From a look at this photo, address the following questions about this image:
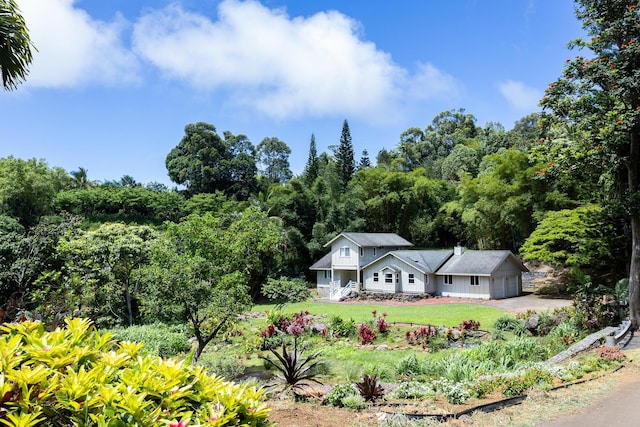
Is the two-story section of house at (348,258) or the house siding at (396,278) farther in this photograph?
the two-story section of house at (348,258)

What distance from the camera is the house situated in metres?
30.5

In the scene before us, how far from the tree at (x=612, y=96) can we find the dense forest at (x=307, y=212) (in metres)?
0.04

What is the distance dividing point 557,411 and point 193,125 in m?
52.3

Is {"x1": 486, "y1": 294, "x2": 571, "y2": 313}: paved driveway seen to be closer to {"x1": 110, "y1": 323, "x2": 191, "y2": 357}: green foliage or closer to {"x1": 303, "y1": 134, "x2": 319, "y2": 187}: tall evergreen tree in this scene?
{"x1": 110, "y1": 323, "x2": 191, "y2": 357}: green foliage

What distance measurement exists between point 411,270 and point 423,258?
187cm

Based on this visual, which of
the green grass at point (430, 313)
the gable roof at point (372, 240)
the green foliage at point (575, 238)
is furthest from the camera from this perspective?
the gable roof at point (372, 240)

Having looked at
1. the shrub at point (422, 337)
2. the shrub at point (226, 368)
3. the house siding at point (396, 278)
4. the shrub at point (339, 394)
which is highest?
the house siding at point (396, 278)

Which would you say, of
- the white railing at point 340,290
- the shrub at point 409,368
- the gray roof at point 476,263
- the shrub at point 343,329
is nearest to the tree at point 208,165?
the white railing at point 340,290

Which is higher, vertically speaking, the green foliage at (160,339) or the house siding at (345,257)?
the house siding at (345,257)

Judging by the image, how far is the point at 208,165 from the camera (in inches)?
2076

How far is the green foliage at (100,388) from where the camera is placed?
247 cm

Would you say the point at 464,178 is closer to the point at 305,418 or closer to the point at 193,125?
the point at 193,125

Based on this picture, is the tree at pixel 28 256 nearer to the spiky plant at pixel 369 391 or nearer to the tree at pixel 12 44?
the tree at pixel 12 44

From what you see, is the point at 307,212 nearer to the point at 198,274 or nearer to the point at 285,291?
the point at 285,291
